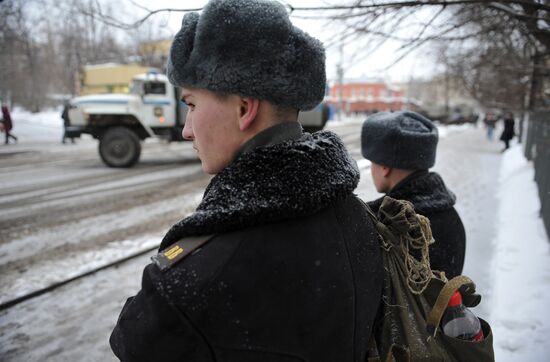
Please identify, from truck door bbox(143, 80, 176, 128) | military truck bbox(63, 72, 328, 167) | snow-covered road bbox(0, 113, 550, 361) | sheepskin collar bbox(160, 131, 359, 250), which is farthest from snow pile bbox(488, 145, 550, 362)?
truck door bbox(143, 80, 176, 128)

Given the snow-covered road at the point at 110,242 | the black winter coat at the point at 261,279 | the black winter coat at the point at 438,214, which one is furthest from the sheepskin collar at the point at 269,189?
the snow-covered road at the point at 110,242

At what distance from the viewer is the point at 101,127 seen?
11.8 meters

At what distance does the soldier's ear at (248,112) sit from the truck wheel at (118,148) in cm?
1100

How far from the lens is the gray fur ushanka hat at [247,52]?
3.15 feet

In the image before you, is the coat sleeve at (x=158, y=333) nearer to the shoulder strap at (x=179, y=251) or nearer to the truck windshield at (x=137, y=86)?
the shoulder strap at (x=179, y=251)

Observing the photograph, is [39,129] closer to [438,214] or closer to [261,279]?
[438,214]

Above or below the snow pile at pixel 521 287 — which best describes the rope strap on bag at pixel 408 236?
above

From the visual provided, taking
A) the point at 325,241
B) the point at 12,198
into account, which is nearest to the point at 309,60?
the point at 325,241

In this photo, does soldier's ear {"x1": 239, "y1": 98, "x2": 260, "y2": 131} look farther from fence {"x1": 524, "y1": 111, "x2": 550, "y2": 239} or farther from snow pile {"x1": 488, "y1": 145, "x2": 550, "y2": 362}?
fence {"x1": 524, "y1": 111, "x2": 550, "y2": 239}

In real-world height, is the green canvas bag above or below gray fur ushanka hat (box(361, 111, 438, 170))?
below

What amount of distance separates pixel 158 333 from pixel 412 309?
0.69 meters

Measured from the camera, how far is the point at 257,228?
0.87 m

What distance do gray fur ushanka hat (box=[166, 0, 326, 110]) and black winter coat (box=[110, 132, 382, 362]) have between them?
150mm

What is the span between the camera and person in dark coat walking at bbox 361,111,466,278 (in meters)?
2.03
